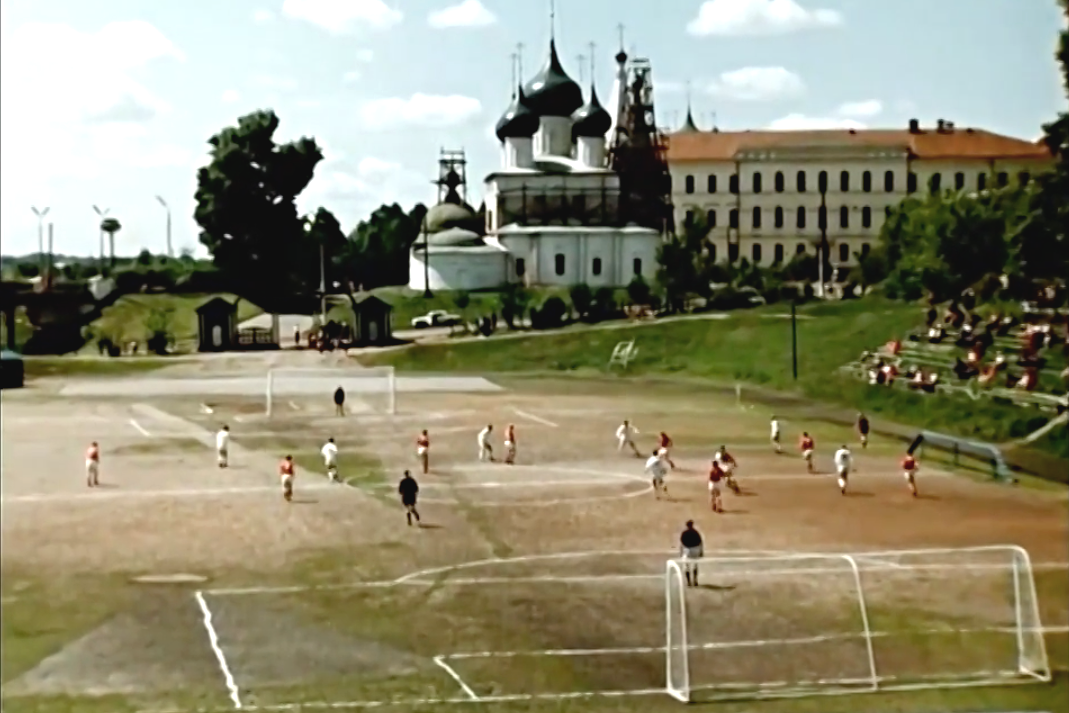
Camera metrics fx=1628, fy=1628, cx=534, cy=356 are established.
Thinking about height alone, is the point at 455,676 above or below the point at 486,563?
below

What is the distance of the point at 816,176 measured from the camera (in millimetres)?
6020

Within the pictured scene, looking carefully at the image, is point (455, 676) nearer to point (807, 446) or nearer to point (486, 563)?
point (486, 563)

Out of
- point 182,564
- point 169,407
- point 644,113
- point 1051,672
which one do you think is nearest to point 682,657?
point 1051,672

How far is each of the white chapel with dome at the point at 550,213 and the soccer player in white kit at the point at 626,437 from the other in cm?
55

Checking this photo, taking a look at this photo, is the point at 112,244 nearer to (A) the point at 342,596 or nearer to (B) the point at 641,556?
(A) the point at 342,596

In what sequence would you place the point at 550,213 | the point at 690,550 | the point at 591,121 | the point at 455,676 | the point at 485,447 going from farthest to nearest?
the point at 550,213
the point at 485,447
the point at 591,121
the point at 690,550
the point at 455,676

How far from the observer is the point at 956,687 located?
14.9ft

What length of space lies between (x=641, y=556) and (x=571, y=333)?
4.52 ft

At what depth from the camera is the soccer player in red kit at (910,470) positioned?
566cm

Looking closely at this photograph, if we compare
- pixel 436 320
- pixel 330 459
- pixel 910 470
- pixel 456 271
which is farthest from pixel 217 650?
pixel 910 470

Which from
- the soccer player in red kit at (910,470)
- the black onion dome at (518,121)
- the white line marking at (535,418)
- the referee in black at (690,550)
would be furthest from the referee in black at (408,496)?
the soccer player in red kit at (910,470)

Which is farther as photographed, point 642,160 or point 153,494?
point 642,160

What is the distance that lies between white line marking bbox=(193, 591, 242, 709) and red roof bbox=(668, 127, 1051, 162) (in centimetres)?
225

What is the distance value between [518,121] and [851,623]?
2070 mm
